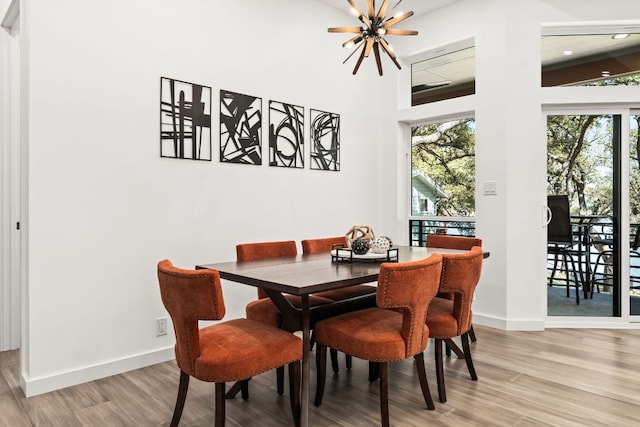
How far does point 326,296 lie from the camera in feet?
9.59

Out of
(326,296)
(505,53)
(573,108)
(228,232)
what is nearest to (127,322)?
(228,232)

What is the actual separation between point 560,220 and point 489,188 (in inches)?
28.2

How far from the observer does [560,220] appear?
12.8ft

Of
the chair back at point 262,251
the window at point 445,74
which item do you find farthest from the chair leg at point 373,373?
the window at point 445,74

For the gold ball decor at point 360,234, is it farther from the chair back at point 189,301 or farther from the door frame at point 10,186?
the door frame at point 10,186

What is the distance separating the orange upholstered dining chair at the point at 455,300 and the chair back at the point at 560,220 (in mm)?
1866

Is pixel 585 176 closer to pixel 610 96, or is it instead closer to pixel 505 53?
pixel 610 96

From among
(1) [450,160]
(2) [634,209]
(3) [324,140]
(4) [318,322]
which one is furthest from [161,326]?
(2) [634,209]

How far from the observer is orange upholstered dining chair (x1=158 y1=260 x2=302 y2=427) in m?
1.73

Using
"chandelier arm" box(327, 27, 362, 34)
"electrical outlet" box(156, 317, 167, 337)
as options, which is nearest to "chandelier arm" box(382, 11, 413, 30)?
"chandelier arm" box(327, 27, 362, 34)

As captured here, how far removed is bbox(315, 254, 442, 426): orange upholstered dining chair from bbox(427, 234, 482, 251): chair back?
129 cm

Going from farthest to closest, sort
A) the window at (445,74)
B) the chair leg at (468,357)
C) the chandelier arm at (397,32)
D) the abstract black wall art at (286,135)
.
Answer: the window at (445,74) → the abstract black wall art at (286,135) → the chandelier arm at (397,32) → the chair leg at (468,357)

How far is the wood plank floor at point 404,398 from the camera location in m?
2.16

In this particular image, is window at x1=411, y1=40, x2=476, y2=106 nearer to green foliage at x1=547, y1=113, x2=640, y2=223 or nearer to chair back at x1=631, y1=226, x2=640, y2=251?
green foliage at x1=547, y1=113, x2=640, y2=223
